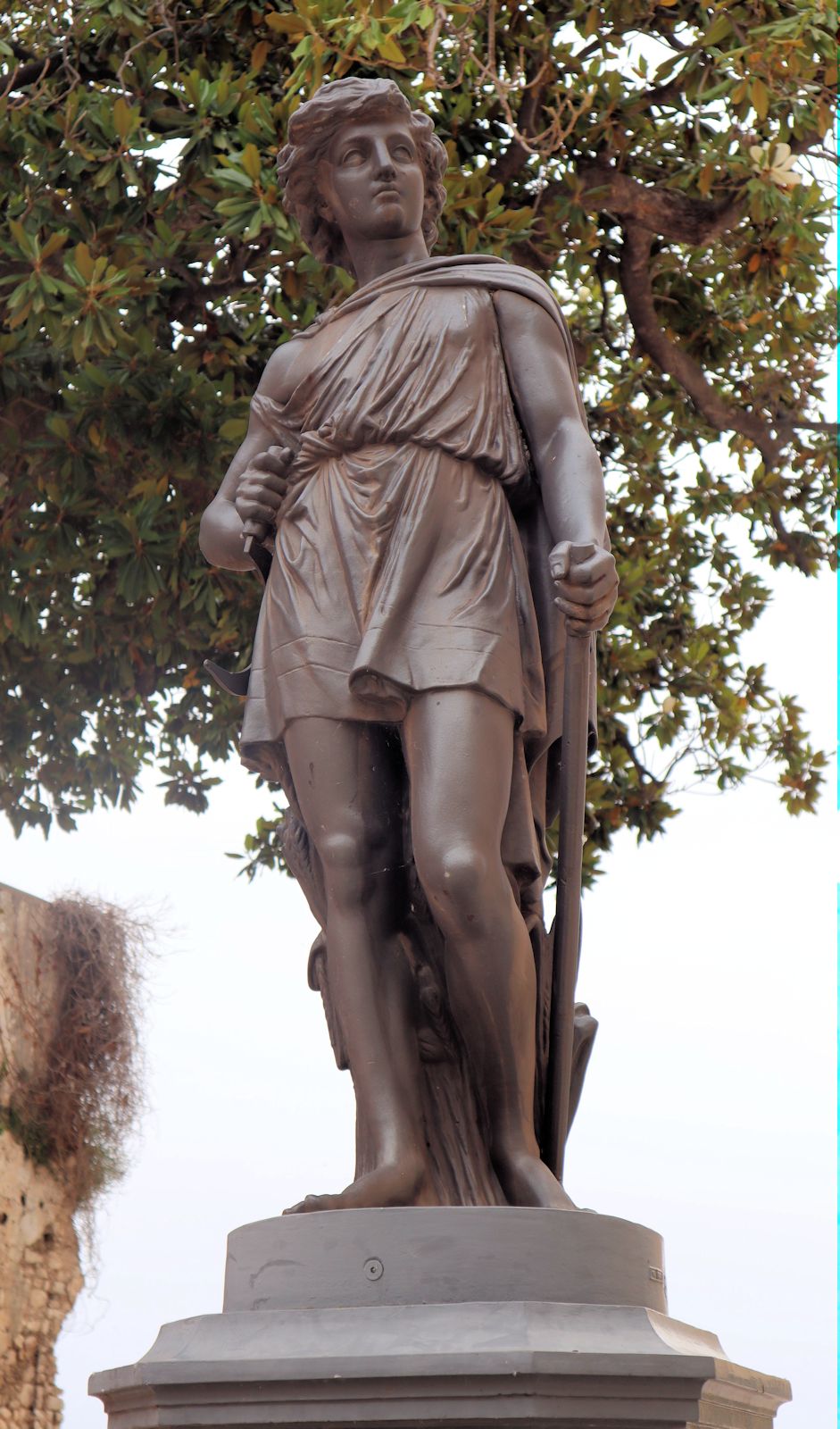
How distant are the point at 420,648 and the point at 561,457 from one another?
50 centimetres

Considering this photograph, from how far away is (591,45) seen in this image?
714 centimetres

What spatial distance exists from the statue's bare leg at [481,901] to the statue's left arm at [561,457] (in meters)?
0.26

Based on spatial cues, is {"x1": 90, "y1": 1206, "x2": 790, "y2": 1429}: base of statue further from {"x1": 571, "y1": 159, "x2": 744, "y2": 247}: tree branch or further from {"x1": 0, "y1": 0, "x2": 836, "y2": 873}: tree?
{"x1": 571, "y1": 159, "x2": 744, "y2": 247}: tree branch

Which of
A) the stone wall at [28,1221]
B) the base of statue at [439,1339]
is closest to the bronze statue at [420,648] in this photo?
the base of statue at [439,1339]

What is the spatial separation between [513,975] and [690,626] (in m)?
5.46

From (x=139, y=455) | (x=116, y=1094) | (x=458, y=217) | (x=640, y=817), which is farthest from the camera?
(x=116, y=1094)

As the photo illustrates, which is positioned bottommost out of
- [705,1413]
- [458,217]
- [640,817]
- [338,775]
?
[705,1413]

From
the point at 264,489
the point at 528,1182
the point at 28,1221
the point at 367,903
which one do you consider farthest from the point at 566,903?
the point at 28,1221

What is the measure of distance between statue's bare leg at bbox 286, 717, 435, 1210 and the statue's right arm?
1.60 ft

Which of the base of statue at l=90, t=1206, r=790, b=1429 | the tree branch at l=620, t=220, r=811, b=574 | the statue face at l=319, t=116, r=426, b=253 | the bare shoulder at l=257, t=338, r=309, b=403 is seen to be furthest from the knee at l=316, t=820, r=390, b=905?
the tree branch at l=620, t=220, r=811, b=574

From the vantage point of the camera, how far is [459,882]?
3121 mm

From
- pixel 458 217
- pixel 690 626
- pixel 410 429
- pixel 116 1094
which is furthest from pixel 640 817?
pixel 116 1094

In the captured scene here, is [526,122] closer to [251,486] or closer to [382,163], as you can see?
[382,163]

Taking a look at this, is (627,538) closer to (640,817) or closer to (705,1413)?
(640,817)
